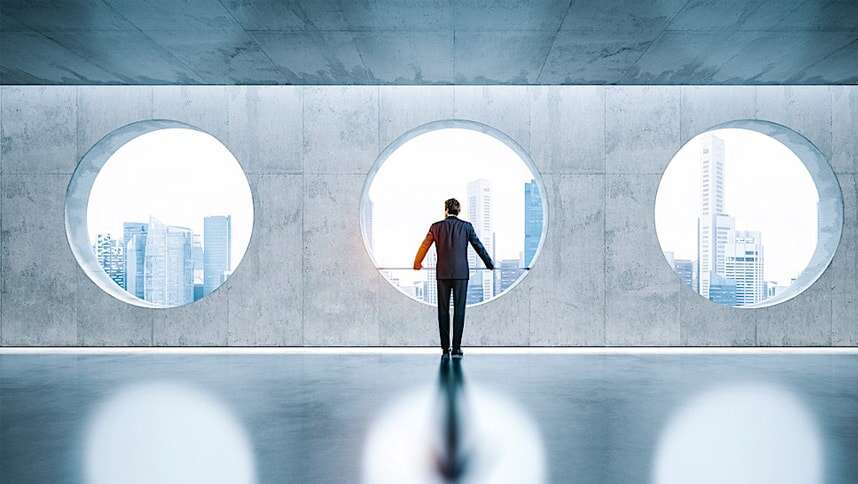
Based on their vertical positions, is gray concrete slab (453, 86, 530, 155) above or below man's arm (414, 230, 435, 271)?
above

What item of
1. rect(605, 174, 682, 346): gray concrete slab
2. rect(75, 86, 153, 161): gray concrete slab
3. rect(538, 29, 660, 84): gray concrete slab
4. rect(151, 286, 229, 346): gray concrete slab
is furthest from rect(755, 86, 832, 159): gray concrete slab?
rect(75, 86, 153, 161): gray concrete slab

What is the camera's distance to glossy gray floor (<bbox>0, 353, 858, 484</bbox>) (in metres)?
3.14

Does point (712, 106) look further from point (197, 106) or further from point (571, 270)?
point (197, 106)

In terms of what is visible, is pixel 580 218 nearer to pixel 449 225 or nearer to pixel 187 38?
pixel 449 225

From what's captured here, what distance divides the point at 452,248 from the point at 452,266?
20cm

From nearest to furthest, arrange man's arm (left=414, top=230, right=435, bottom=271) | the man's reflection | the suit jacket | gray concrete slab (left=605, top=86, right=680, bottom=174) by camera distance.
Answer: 1. the man's reflection
2. the suit jacket
3. man's arm (left=414, top=230, right=435, bottom=271)
4. gray concrete slab (left=605, top=86, right=680, bottom=174)

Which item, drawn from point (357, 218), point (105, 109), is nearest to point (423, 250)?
point (357, 218)

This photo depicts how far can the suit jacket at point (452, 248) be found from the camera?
6.87 meters

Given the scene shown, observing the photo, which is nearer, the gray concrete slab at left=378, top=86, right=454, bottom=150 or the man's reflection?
the man's reflection

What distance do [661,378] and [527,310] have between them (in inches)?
95.4

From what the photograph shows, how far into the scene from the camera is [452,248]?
Result: 6914 millimetres

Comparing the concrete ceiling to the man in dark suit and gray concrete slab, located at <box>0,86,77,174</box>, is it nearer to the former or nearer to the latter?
gray concrete slab, located at <box>0,86,77,174</box>

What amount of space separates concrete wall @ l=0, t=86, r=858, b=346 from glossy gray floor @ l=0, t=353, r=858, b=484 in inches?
28.1

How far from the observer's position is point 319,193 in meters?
7.97
